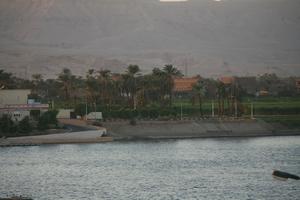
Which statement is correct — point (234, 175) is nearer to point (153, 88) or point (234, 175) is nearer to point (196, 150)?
point (196, 150)

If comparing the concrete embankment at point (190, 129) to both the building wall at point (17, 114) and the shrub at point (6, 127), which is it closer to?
the building wall at point (17, 114)

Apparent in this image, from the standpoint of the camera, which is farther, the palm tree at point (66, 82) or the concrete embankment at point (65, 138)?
the palm tree at point (66, 82)

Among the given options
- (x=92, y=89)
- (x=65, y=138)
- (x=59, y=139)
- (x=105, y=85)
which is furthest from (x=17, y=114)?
(x=105, y=85)

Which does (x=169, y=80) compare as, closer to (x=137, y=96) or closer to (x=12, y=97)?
(x=137, y=96)

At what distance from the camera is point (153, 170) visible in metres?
76.1

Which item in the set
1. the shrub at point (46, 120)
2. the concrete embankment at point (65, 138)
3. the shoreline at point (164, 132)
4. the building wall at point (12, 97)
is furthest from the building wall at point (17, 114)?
the concrete embankment at point (65, 138)

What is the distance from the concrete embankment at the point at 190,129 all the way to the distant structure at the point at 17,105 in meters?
8.37

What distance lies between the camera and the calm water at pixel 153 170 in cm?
6203

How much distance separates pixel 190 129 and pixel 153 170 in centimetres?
4236

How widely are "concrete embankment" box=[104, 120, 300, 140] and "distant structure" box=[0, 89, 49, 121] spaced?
8.37 meters

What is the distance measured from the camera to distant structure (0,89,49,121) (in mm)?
116750

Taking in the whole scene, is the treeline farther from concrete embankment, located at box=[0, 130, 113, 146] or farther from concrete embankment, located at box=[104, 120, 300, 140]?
concrete embankment, located at box=[0, 130, 113, 146]

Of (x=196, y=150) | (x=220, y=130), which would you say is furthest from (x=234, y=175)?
(x=220, y=130)

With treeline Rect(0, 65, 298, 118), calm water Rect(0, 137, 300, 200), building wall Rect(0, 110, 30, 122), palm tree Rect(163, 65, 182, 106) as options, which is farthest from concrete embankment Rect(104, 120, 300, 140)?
palm tree Rect(163, 65, 182, 106)
